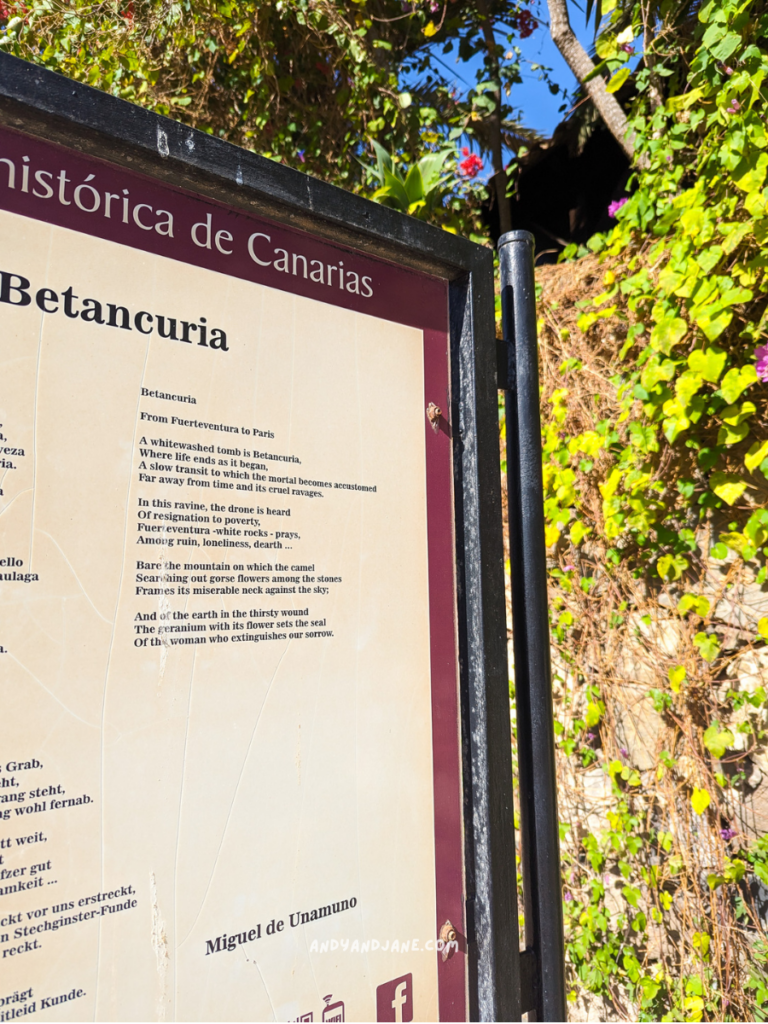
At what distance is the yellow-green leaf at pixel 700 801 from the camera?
75.6 inches

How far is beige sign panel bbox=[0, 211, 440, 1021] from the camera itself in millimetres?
640

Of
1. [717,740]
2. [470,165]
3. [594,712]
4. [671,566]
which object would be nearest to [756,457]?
[671,566]

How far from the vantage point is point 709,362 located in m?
1.77

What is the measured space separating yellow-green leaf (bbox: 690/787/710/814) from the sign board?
132 centimetres

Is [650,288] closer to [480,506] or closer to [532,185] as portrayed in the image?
[480,506]

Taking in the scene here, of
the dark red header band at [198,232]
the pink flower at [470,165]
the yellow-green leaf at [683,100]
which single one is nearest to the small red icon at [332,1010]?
the dark red header band at [198,232]

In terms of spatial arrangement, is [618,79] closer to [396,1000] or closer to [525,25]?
[525,25]

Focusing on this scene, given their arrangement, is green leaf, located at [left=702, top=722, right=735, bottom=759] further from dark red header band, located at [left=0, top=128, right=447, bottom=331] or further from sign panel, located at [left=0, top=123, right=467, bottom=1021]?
dark red header band, located at [left=0, top=128, right=447, bottom=331]

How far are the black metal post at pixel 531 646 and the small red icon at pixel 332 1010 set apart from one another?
1.07ft

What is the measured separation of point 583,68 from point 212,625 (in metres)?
3.08

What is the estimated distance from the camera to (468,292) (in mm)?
1028

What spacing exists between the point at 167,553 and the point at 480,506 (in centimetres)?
46

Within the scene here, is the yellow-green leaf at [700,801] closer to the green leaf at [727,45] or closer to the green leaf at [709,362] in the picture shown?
the green leaf at [709,362]

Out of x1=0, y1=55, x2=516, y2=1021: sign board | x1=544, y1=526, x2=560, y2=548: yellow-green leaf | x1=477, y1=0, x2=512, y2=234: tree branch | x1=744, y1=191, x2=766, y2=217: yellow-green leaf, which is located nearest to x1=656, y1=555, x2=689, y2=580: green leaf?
x1=544, y1=526, x2=560, y2=548: yellow-green leaf
